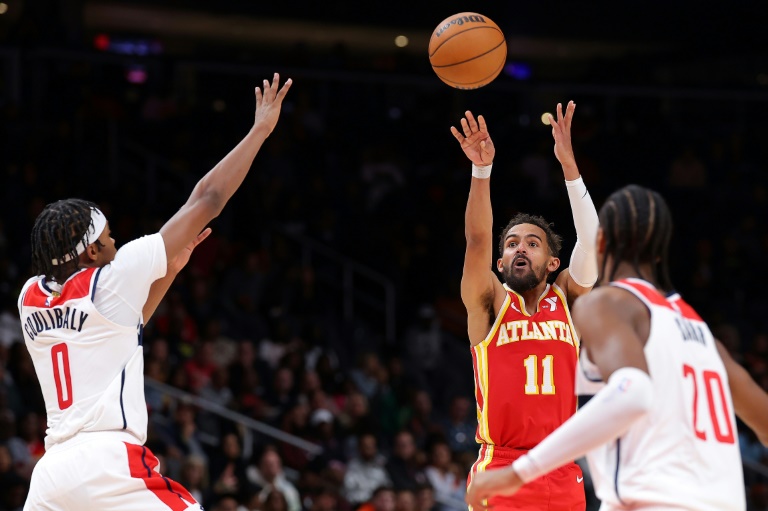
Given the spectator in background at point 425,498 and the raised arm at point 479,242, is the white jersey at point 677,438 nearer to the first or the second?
the raised arm at point 479,242

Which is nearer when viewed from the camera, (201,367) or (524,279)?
(524,279)

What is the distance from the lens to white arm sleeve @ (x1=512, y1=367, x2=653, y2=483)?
11.8 feet

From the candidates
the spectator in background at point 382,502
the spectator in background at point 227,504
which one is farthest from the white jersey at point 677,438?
the spectator in background at point 382,502

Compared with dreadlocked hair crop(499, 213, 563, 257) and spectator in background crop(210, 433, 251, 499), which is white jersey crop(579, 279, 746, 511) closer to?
dreadlocked hair crop(499, 213, 563, 257)

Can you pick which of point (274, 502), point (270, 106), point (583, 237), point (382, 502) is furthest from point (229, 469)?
point (270, 106)

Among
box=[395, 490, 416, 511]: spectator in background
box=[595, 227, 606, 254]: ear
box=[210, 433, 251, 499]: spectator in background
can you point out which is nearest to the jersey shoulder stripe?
box=[595, 227, 606, 254]: ear

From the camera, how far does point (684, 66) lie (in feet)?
77.2

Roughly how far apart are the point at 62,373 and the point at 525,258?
8.32 feet

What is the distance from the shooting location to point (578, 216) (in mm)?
6195

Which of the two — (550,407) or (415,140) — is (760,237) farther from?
(550,407)

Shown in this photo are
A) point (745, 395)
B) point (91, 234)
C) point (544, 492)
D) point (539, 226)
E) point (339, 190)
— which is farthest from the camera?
point (339, 190)

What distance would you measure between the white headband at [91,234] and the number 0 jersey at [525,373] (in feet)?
7.19

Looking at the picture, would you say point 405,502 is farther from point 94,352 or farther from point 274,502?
point 94,352

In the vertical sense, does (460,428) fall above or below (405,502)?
above
